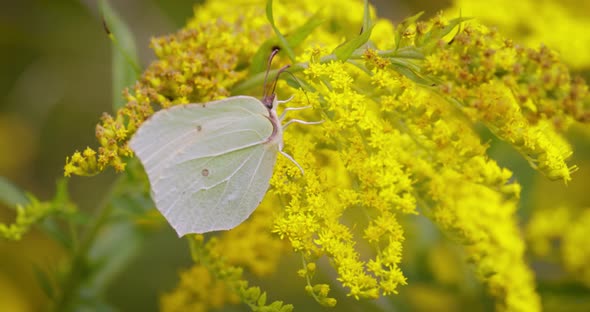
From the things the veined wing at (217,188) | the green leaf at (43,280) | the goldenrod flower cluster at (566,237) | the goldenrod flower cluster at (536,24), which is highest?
the goldenrod flower cluster at (536,24)

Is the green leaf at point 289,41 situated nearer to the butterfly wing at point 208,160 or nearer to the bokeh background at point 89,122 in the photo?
the butterfly wing at point 208,160

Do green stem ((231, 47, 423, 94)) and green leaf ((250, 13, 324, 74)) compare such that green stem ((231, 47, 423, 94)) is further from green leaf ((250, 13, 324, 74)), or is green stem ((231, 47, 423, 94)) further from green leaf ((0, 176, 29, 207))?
green leaf ((0, 176, 29, 207))

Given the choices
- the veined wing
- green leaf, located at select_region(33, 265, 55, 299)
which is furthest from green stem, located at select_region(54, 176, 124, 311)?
the veined wing

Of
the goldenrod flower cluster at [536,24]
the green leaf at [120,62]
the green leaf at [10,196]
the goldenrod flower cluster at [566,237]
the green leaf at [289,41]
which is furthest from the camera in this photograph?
the goldenrod flower cluster at [536,24]

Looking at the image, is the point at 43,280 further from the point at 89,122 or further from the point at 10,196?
the point at 89,122

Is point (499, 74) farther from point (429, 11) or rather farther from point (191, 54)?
point (429, 11)

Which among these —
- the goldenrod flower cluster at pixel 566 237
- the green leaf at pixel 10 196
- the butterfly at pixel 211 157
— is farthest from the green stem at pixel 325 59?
the goldenrod flower cluster at pixel 566 237

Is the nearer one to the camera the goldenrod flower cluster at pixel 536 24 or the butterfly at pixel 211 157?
the butterfly at pixel 211 157

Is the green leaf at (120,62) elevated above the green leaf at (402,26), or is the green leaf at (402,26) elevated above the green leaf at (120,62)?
the green leaf at (402,26)

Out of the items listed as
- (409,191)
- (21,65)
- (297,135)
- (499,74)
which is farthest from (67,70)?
(499,74)
